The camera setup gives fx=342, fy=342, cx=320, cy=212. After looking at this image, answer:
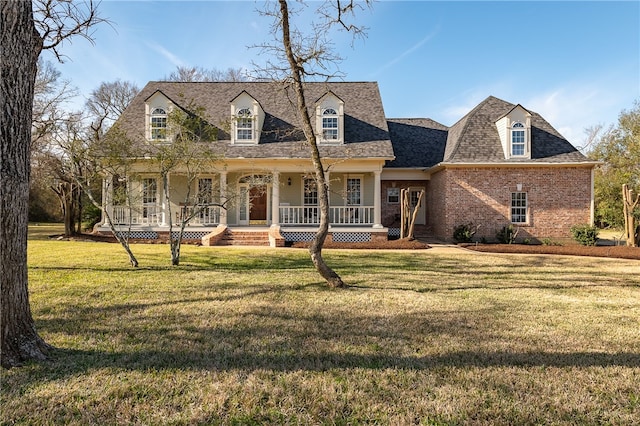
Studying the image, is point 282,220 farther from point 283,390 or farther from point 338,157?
point 283,390

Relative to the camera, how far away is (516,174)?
52.3ft

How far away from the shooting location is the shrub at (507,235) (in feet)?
50.9

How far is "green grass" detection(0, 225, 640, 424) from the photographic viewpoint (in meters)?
2.60

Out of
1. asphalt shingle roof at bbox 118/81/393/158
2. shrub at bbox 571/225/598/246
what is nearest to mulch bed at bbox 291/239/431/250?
asphalt shingle roof at bbox 118/81/393/158

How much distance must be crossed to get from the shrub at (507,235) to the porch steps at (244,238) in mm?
10630

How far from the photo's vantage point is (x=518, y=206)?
52.7 feet

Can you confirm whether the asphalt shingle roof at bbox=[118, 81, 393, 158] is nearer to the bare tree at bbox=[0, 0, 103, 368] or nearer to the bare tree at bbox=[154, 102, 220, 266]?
the bare tree at bbox=[154, 102, 220, 266]

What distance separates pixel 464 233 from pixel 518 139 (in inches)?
205

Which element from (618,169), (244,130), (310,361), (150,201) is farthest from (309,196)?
(618,169)

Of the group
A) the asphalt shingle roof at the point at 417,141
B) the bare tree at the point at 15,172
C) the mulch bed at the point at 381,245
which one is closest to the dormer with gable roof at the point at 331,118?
the asphalt shingle roof at the point at 417,141

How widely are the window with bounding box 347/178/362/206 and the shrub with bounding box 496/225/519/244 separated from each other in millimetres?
6716

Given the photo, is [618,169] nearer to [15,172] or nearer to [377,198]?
[377,198]

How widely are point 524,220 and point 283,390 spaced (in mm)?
16512

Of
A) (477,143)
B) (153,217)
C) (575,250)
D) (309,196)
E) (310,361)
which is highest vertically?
(477,143)
